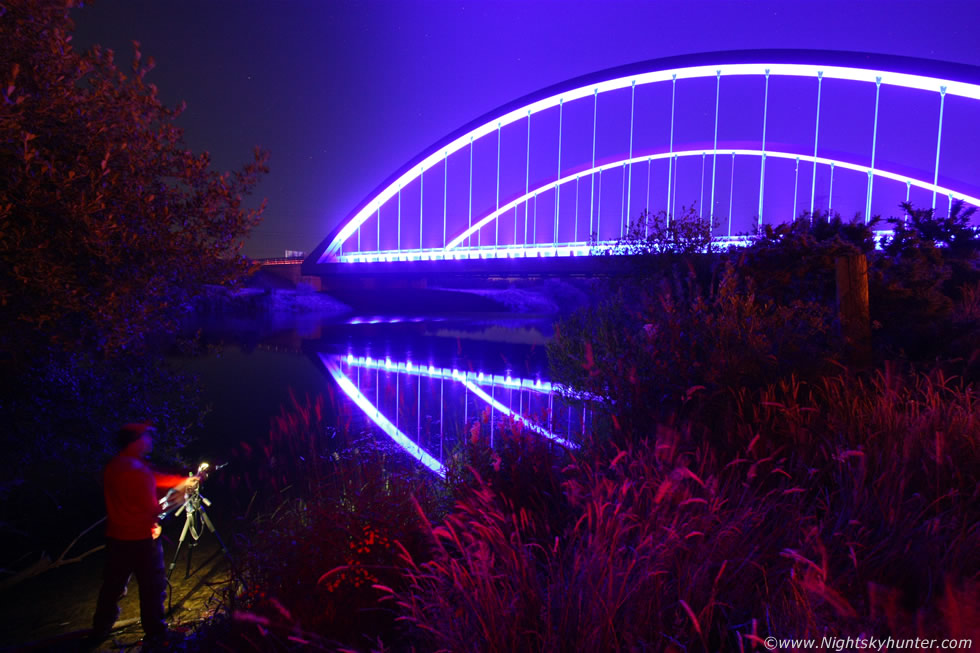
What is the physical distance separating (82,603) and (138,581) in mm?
1679

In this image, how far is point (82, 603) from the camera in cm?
448

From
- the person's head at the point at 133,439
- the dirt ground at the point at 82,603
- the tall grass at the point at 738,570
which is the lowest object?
the dirt ground at the point at 82,603

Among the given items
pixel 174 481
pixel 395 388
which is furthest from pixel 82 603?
pixel 395 388

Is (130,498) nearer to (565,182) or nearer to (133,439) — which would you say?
(133,439)

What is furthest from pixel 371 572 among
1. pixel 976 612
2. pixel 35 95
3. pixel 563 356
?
pixel 563 356

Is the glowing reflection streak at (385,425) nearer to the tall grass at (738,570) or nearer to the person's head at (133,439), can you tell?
the person's head at (133,439)

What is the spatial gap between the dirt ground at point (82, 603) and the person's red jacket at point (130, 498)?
68cm

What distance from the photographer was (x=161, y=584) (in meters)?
3.64

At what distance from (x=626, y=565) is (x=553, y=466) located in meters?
1.63

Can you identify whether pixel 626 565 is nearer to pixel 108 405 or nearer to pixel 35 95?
pixel 35 95

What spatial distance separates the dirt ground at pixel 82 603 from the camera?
12.4 feet

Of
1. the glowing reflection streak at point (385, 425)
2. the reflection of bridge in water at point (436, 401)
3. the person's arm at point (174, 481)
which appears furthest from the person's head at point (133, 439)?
the reflection of bridge in water at point (436, 401)

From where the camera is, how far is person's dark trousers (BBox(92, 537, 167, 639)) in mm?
3459

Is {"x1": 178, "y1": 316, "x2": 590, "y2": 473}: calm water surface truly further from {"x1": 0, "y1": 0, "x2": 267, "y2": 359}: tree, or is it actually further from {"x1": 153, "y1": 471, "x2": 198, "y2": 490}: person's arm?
{"x1": 0, "y1": 0, "x2": 267, "y2": 359}: tree
